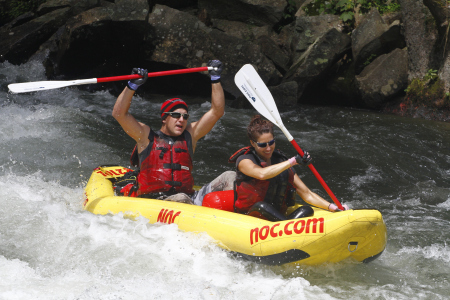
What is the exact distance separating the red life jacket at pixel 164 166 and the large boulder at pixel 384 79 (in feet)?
18.8

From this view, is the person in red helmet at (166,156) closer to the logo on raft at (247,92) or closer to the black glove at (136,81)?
the black glove at (136,81)

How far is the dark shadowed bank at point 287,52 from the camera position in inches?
337

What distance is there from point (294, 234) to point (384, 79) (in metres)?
6.37

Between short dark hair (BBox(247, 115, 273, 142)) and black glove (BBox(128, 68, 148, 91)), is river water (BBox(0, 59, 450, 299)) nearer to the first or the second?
short dark hair (BBox(247, 115, 273, 142))

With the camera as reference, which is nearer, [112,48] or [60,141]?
[60,141]

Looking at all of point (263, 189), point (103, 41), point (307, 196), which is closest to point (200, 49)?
point (103, 41)

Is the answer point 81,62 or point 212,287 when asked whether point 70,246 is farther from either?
point 81,62

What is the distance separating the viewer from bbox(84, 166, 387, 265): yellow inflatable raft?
309 centimetres

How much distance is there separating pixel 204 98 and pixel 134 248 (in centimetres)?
657

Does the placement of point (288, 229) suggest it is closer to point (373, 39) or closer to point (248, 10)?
point (373, 39)

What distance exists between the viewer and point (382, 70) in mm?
8820

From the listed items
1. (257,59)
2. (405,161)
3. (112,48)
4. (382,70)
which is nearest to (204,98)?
(257,59)

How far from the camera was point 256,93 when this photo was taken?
406 centimetres

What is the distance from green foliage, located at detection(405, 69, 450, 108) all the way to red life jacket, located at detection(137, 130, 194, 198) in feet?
19.3
